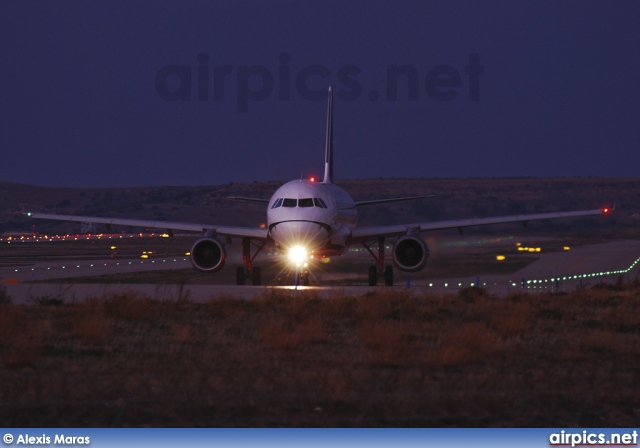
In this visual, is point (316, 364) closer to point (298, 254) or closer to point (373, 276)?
point (298, 254)

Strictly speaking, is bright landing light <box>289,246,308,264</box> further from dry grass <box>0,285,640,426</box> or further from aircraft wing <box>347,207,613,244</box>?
dry grass <box>0,285,640,426</box>

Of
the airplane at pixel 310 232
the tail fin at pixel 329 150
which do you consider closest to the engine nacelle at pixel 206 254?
the airplane at pixel 310 232

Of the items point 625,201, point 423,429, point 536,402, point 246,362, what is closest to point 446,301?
point 246,362

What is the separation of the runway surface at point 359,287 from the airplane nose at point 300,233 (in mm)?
1641

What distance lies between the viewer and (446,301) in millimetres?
29219

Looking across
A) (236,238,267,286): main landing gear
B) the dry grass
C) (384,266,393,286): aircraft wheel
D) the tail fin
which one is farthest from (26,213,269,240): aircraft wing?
the dry grass

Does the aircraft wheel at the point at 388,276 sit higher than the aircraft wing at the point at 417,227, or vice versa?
the aircraft wing at the point at 417,227

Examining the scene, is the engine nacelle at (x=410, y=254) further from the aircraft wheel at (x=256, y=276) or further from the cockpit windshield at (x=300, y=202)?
the aircraft wheel at (x=256, y=276)

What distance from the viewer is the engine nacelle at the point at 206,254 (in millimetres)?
40000

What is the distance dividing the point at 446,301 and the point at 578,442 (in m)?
17.1

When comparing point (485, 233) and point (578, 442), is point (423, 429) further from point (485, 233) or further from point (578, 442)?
point (485, 233)

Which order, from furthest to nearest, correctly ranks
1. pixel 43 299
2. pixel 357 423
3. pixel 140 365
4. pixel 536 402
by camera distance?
pixel 43 299 < pixel 140 365 < pixel 536 402 < pixel 357 423

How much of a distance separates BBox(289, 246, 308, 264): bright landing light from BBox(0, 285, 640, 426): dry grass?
33.2 feet

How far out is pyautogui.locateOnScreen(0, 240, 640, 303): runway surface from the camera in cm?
3275
